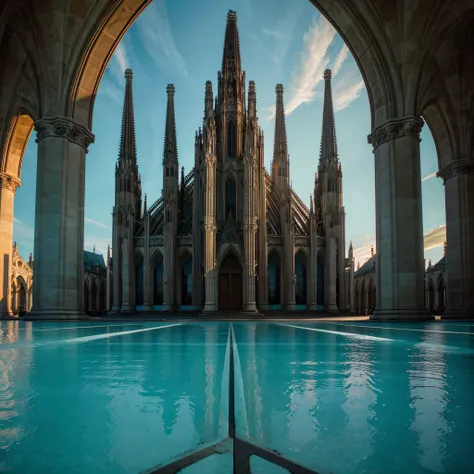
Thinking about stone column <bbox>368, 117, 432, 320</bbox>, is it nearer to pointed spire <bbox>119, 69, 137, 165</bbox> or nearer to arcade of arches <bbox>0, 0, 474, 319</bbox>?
arcade of arches <bbox>0, 0, 474, 319</bbox>

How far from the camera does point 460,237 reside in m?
18.3

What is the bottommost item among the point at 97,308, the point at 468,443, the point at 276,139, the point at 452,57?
the point at 97,308

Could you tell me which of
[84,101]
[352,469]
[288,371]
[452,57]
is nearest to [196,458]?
[352,469]

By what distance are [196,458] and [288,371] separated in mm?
1652

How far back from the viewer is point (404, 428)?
1.29 m

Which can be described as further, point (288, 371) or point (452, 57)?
point (452, 57)

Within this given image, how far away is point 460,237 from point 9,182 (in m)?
21.2

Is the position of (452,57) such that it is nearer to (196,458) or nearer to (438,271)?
(196,458)

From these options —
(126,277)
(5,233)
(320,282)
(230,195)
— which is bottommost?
(320,282)

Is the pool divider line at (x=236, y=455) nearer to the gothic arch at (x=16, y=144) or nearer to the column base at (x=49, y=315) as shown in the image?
the column base at (x=49, y=315)

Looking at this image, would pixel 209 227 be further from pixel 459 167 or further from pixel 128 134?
pixel 459 167

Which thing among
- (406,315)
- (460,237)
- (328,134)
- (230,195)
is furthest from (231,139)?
(406,315)

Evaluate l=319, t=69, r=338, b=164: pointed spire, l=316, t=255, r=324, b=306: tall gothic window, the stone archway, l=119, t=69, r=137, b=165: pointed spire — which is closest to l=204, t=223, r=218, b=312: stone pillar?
the stone archway

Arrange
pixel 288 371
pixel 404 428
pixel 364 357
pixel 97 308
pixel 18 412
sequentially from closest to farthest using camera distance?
pixel 404 428 < pixel 18 412 < pixel 288 371 < pixel 364 357 < pixel 97 308
